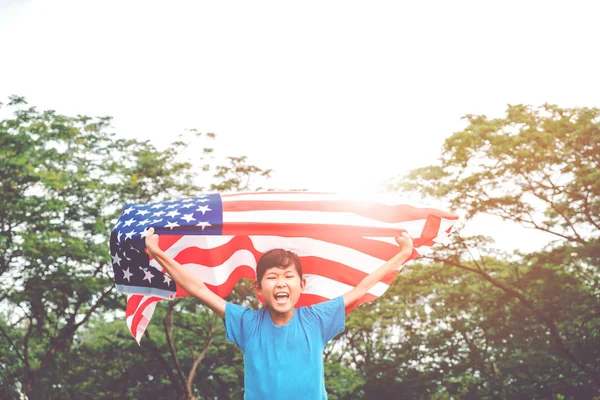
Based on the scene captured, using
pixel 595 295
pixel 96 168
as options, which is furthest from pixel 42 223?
pixel 595 295

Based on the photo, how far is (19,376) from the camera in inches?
704

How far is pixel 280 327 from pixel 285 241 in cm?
114

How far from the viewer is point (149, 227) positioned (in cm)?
358

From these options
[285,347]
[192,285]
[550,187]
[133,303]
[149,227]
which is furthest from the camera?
[550,187]

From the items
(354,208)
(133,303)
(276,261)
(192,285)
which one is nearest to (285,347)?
(276,261)

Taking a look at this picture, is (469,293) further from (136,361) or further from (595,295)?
(136,361)

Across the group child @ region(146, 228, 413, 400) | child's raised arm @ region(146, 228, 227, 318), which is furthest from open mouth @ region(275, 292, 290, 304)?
child's raised arm @ region(146, 228, 227, 318)

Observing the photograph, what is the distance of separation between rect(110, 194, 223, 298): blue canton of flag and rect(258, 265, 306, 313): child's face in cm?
85

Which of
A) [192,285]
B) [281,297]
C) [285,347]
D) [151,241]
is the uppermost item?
[151,241]

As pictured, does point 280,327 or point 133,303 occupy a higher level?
point 133,303

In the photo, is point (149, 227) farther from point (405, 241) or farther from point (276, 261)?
point (405, 241)

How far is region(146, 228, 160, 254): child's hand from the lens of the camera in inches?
129

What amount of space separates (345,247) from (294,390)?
1536 mm

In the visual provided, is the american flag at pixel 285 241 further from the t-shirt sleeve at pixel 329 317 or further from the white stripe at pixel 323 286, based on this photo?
the t-shirt sleeve at pixel 329 317
